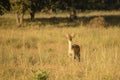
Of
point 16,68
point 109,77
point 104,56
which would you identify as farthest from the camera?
point 104,56

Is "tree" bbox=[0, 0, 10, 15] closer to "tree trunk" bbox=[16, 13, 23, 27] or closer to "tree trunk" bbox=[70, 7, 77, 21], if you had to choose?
"tree trunk" bbox=[16, 13, 23, 27]

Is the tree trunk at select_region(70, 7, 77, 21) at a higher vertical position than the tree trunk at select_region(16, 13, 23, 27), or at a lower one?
lower

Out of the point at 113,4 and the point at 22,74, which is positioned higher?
the point at 22,74

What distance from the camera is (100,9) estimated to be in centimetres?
5731

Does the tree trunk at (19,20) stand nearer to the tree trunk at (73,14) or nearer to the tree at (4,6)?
the tree at (4,6)

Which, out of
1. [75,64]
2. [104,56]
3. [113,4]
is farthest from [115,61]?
[113,4]

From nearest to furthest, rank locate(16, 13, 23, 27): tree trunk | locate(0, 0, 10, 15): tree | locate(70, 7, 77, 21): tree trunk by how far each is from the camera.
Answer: locate(0, 0, 10, 15): tree, locate(16, 13, 23, 27): tree trunk, locate(70, 7, 77, 21): tree trunk

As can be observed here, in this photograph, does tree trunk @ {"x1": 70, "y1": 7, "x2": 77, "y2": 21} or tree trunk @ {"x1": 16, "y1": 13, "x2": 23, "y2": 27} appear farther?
tree trunk @ {"x1": 70, "y1": 7, "x2": 77, "y2": 21}

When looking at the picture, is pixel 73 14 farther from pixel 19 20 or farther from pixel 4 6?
pixel 4 6

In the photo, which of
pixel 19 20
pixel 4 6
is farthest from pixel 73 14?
pixel 4 6

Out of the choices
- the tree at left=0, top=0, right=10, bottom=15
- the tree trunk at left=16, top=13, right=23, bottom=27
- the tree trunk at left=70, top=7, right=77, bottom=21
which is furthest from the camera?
the tree trunk at left=70, top=7, right=77, bottom=21

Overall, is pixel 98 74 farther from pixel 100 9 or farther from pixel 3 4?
pixel 100 9

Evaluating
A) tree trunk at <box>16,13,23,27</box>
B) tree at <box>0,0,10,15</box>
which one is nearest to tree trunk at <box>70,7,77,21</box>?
tree trunk at <box>16,13,23,27</box>

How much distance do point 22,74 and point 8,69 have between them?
493mm
